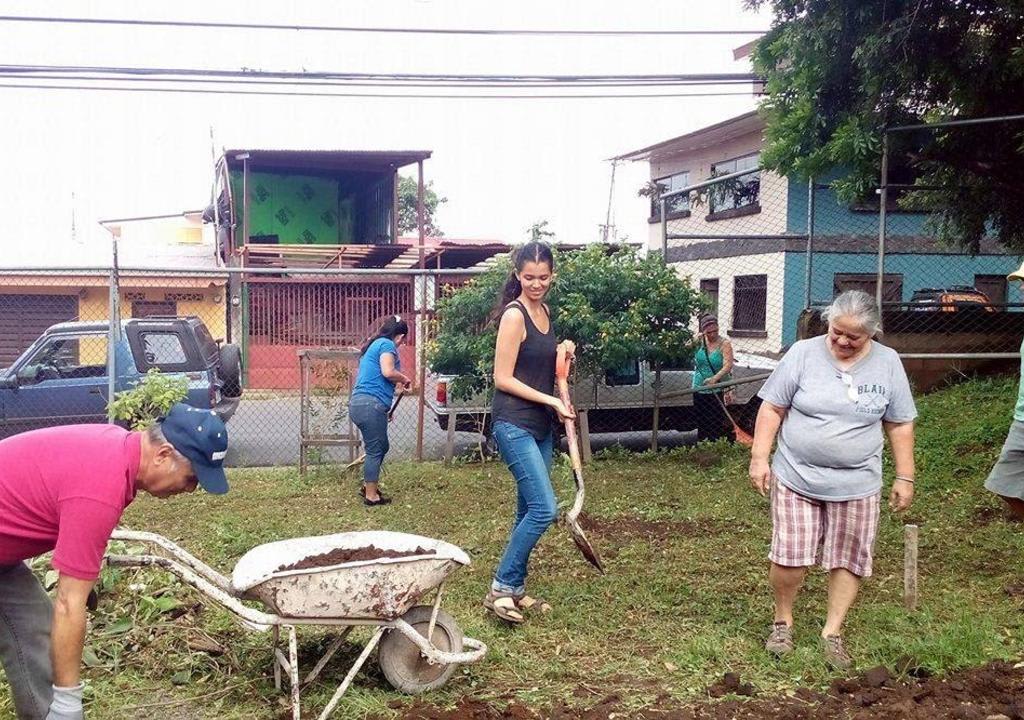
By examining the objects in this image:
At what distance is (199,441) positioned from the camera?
2.78 metres

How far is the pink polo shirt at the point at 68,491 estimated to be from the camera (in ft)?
8.52

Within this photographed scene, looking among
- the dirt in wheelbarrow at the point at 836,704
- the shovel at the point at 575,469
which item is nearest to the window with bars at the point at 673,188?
the shovel at the point at 575,469

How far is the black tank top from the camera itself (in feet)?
14.5

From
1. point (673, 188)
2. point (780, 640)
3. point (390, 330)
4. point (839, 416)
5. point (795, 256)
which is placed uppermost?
point (673, 188)

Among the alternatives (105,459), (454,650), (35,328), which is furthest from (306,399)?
(35,328)

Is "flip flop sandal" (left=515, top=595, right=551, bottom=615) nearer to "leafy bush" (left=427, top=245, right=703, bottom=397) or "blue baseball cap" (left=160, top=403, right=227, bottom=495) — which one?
"blue baseball cap" (left=160, top=403, right=227, bottom=495)

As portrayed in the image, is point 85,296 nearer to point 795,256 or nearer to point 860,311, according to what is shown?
point 795,256

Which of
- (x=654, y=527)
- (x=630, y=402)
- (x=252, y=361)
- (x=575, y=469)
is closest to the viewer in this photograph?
(x=575, y=469)

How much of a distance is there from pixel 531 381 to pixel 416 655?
142 cm

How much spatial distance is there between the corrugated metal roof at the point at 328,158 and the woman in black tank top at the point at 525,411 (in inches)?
662

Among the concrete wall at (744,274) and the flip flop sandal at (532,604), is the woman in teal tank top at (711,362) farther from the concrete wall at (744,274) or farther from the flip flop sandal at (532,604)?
the concrete wall at (744,274)

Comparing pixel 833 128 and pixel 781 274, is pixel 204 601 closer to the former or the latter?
pixel 833 128

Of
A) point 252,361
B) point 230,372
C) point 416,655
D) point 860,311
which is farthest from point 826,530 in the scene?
point 252,361

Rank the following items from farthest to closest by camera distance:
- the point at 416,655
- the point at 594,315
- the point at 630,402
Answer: the point at 630,402 → the point at 594,315 → the point at 416,655
